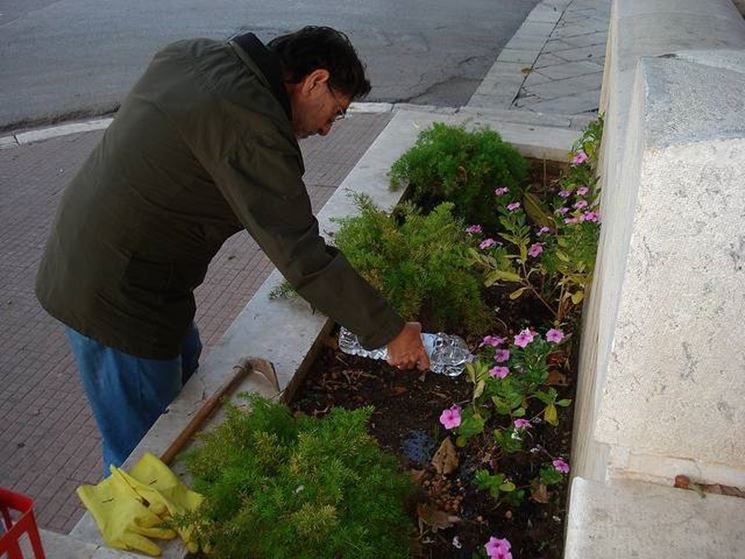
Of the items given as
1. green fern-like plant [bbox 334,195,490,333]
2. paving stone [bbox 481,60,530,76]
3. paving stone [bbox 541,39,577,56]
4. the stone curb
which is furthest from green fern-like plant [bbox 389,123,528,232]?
paving stone [bbox 541,39,577,56]

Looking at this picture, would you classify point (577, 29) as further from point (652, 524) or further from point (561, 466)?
point (652, 524)

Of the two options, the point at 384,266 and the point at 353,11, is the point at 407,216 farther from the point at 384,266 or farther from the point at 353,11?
the point at 353,11

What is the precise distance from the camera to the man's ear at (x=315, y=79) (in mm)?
1982

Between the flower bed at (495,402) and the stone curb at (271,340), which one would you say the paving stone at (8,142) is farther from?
the flower bed at (495,402)

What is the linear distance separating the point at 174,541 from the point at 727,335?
1.45 meters

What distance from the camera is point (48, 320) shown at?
3.91 meters

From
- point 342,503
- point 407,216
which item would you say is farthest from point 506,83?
point 342,503

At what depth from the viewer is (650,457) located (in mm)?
1291

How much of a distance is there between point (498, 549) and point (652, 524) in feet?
2.79

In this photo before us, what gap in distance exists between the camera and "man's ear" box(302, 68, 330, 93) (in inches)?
78.0

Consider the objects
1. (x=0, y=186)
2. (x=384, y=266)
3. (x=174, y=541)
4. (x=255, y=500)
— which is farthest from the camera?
(x=0, y=186)

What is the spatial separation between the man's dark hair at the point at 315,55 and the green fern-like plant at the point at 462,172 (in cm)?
160

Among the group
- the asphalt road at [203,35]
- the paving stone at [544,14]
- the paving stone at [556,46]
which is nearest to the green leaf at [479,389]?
the asphalt road at [203,35]

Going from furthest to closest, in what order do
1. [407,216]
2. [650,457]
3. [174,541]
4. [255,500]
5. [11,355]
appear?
[11,355] → [407,216] → [174,541] → [255,500] → [650,457]
